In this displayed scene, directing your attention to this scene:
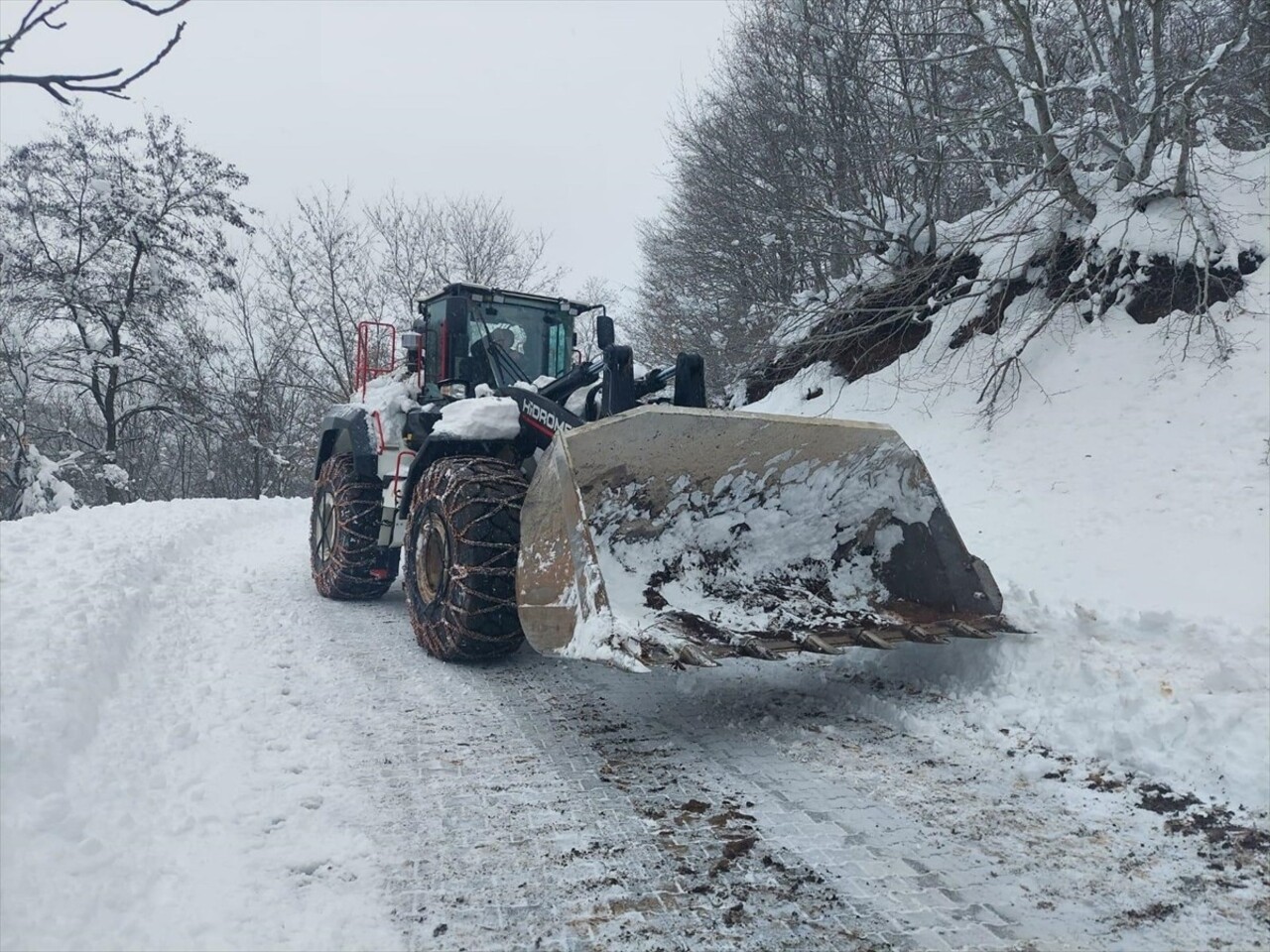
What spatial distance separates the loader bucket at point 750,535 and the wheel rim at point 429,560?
3.17 ft

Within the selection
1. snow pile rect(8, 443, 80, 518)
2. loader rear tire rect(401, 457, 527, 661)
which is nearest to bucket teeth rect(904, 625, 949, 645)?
loader rear tire rect(401, 457, 527, 661)

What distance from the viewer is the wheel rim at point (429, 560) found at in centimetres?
514

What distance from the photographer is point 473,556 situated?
4629 mm

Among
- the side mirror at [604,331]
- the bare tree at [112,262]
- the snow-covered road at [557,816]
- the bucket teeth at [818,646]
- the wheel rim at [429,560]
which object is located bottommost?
the snow-covered road at [557,816]

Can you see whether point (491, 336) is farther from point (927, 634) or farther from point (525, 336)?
point (927, 634)

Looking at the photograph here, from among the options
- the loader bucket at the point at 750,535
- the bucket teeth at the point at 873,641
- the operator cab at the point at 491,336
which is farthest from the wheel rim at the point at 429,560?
the bucket teeth at the point at 873,641

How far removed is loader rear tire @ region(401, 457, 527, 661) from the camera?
4660 mm

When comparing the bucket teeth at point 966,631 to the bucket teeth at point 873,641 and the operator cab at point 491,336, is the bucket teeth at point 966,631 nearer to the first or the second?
the bucket teeth at point 873,641

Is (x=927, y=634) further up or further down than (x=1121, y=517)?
further down

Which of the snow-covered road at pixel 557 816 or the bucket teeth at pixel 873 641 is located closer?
the snow-covered road at pixel 557 816

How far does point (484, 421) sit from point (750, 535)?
1.79 metres

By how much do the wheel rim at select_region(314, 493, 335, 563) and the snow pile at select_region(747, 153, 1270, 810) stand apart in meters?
4.57

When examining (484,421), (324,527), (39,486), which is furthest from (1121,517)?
(39,486)

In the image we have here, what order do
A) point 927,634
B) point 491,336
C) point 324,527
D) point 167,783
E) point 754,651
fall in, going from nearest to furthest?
point 167,783 → point 754,651 → point 927,634 → point 491,336 → point 324,527
